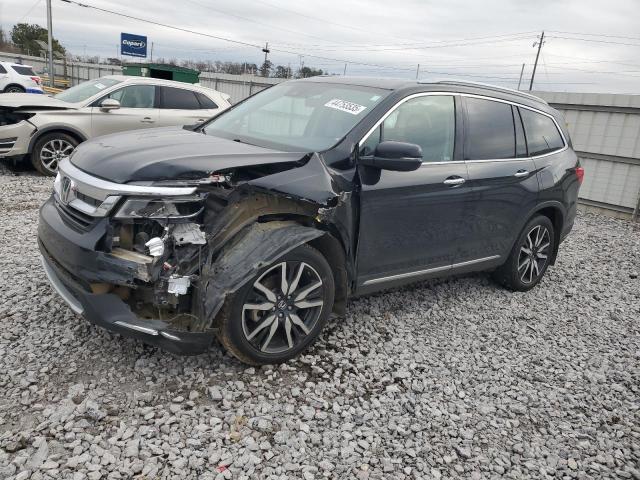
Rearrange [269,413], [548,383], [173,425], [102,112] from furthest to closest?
[102,112]
[548,383]
[269,413]
[173,425]

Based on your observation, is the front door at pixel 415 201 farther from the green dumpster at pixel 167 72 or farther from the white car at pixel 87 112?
the green dumpster at pixel 167 72

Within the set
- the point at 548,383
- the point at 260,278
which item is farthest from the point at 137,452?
the point at 548,383

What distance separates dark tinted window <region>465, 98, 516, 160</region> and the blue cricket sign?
2959 cm

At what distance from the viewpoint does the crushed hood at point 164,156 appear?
2.87m

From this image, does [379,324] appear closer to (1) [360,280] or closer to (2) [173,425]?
(1) [360,280]

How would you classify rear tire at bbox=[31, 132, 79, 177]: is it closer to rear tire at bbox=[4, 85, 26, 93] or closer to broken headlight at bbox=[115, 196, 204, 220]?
broken headlight at bbox=[115, 196, 204, 220]

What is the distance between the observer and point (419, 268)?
4.10 m

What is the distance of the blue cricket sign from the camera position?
2950 centimetres

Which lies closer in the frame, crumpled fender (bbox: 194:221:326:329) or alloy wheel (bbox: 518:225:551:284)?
crumpled fender (bbox: 194:221:326:329)

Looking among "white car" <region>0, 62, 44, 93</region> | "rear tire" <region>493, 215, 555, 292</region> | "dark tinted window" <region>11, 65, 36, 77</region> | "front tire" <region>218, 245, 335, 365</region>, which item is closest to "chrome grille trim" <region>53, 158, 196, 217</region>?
"front tire" <region>218, 245, 335, 365</region>

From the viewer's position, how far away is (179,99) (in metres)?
9.40

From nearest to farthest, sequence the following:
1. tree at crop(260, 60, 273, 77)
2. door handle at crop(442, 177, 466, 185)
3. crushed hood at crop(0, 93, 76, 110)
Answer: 1. door handle at crop(442, 177, 466, 185)
2. crushed hood at crop(0, 93, 76, 110)
3. tree at crop(260, 60, 273, 77)

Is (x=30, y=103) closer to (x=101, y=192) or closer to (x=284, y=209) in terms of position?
(x=101, y=192)

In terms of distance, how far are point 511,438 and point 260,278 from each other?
69.3 inches
